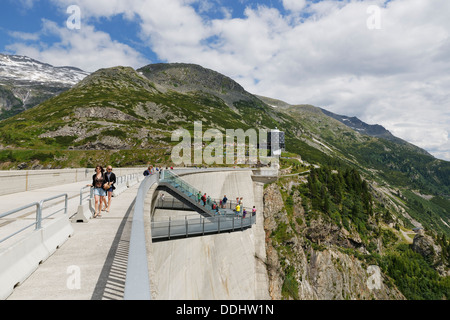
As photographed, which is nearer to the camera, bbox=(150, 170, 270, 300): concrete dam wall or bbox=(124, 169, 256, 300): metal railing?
bbox=(124, 169, 256, 300): metal railing

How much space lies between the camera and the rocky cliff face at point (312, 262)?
58.7 meters

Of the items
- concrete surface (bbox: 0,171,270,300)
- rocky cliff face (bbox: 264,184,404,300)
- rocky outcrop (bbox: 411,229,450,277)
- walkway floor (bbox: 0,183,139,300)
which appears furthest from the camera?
rocky outcrop (bbox: 411,229,450,277)

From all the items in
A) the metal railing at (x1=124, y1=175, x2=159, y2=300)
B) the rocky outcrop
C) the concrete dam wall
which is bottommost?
the rocky outcrop

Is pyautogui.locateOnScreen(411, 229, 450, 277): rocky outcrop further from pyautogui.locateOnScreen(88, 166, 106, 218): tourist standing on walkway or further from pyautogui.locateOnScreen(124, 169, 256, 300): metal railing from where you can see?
pyautogui.locateOnScreen(88, 166, 106, 218): tourist standing on walkway

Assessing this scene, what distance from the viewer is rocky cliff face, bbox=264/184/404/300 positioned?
2312 inches

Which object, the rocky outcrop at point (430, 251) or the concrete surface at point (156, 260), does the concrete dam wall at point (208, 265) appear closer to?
the concrete surface at point (156, 260)

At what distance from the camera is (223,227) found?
98.6ft

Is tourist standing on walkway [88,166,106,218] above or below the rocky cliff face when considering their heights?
above

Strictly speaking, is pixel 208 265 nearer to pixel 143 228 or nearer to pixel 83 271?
pixel 83 271

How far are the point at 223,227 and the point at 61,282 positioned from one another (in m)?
25.5

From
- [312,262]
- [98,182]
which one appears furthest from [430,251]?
[98,182]

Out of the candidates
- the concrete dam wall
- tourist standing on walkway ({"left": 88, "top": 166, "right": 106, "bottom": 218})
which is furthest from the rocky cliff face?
tourist standing on walkway ({"left": 88, "top": 166, "right": 106, "bottom": 218})
